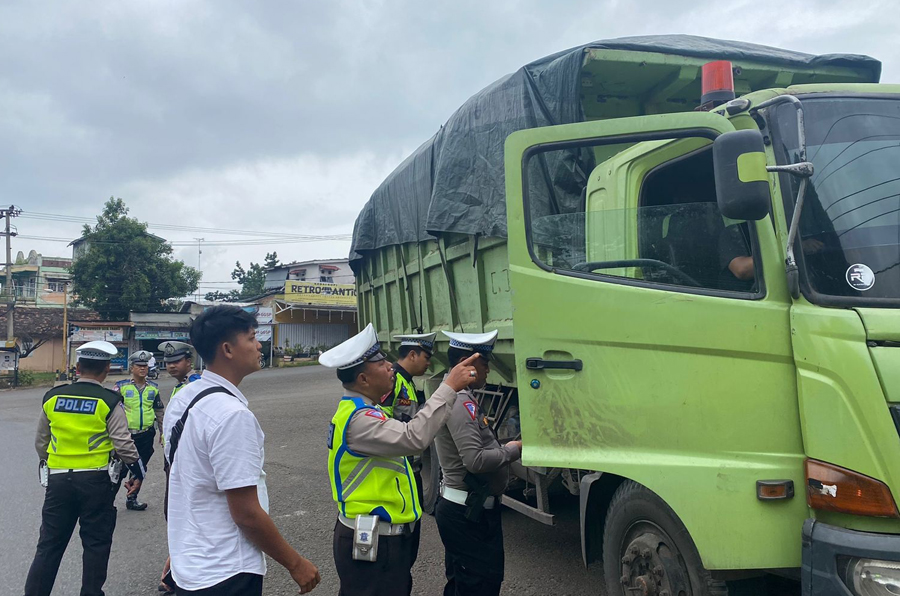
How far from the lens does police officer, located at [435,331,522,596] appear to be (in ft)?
9.82

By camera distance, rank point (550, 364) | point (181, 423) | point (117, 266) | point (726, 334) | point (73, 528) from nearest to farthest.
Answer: point (181, 423), point (726, 334), point (550, 364), point (73, 528), point (117, 266)

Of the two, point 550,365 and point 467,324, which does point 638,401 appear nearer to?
point 550,365

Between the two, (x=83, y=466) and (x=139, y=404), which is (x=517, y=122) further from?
(x=139, y=404)

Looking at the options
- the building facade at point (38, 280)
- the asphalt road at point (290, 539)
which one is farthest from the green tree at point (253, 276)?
the asphalt road at point (290, 539)

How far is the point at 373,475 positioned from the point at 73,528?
8.09 feet

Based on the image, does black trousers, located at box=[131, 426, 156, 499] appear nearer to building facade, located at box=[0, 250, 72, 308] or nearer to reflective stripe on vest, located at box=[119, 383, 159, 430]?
reflective stripe on vest, located at box=[119, 383, 159, 430]

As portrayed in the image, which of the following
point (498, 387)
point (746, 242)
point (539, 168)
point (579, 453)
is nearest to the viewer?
point (746, 242)

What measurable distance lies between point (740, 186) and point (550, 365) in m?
1.07

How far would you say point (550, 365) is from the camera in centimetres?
267

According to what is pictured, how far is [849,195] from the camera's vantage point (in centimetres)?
215

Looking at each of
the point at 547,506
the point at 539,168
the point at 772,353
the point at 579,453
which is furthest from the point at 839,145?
the point at 547,506

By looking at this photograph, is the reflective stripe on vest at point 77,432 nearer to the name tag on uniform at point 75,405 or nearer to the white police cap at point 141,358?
the name tag on uniform at point 75,405

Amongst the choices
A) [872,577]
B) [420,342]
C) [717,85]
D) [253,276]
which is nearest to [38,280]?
[253,276]

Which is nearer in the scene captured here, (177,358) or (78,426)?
(78,426)
